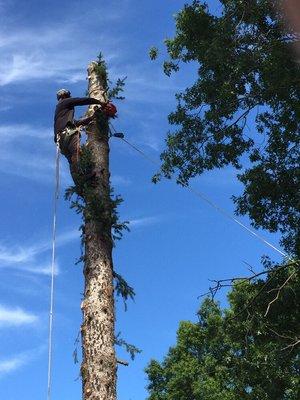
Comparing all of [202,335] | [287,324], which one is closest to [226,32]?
[287,324]

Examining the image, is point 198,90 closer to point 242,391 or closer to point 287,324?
point 287,324

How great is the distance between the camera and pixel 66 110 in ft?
23.7

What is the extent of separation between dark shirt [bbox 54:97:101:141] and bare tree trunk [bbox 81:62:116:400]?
333 mm

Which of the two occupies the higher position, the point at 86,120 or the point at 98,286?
the point at 86,120

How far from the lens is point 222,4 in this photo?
1166 cm

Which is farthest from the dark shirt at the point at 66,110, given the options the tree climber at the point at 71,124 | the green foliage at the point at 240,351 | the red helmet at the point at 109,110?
the green foliage at the point at 240,351

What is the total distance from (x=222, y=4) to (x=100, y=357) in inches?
352

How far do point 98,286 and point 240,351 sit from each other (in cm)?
1613

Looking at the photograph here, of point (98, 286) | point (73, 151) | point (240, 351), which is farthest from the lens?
point (240, 351)

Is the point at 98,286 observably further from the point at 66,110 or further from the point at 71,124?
the point at 66,110

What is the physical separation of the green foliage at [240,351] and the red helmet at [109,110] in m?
4.73

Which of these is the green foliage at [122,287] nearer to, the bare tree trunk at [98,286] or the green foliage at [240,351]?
the bare tree trunk at [98,286]

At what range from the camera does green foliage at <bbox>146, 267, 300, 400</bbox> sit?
11.5 metres

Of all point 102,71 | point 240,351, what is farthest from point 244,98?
point 240,351
